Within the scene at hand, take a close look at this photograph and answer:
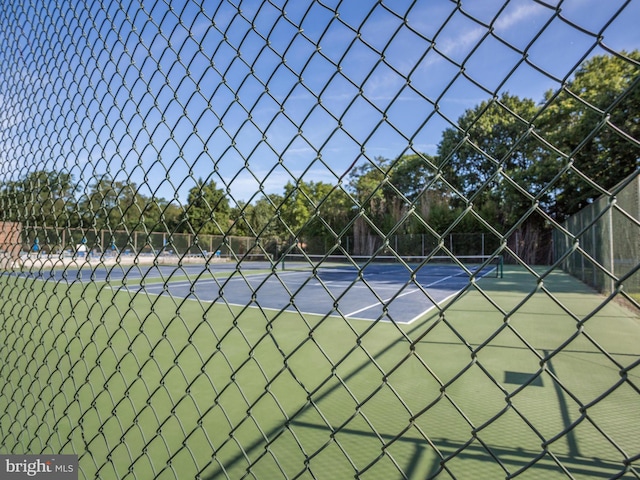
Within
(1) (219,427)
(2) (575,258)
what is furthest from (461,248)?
(1) (219,427)

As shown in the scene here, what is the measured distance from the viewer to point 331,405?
267cm

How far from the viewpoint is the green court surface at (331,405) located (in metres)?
1.41

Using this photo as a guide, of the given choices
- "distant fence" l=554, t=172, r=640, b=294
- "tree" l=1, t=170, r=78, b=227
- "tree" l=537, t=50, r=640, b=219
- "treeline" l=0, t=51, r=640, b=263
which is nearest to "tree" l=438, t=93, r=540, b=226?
"treeline" l=0, t=51, r=640, b=263

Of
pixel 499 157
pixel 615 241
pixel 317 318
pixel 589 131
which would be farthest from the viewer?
pixel 499 157

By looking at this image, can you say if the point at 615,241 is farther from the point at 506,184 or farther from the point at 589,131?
the point at 589,131

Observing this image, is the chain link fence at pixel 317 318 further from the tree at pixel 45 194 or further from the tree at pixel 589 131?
the tree at pixel 589 131

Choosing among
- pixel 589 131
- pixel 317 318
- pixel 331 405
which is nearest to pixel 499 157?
pixel 589 131

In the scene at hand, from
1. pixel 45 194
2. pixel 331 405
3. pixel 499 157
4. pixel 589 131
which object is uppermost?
pixel 499 157

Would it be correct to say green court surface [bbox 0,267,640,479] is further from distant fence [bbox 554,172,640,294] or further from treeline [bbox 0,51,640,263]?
distant fence [bbox 554,172,640,294]

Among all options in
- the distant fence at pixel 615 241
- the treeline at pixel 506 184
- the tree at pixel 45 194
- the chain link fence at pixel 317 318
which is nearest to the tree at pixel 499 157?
the treeline at pixel 506 184

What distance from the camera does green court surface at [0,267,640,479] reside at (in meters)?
1.41

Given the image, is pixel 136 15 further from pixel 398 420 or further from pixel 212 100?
pixel 398 420

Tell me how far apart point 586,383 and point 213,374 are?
121 inches

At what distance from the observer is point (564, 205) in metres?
19.1
